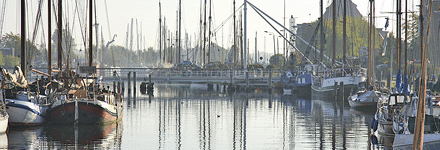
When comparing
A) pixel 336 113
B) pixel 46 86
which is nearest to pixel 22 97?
pixel 46 86

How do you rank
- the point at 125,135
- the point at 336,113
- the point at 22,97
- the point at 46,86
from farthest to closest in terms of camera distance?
1. the point at 336,113
2. the point at 46,86
3. the point at 22,97
4. the point at 125,135

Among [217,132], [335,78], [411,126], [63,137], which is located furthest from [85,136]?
[335,78]

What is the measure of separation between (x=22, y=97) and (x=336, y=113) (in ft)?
78.9

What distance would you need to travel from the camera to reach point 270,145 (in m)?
27.5

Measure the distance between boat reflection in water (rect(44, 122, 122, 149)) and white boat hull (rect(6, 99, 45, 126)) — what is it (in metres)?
0.84

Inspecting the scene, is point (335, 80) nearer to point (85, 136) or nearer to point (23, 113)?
point (85, 136)

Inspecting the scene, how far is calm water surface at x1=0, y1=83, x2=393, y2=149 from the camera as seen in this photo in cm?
2759

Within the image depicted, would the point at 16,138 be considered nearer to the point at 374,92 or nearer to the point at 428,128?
the point at 428,128

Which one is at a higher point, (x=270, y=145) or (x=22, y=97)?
(x=22, y=97)

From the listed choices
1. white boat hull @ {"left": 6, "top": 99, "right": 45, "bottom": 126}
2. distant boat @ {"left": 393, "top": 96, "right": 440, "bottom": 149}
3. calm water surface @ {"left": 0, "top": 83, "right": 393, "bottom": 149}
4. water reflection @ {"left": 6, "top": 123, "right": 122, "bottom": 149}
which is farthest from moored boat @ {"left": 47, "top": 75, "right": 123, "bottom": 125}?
distant boat @ {"left": 393, "top": 96, "right": 440, "bottom": 149}

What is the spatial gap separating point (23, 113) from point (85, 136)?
16.8 feet

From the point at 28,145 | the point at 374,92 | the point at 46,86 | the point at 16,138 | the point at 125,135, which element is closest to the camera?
the point at 28,145

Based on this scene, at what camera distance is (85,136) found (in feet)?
100.0

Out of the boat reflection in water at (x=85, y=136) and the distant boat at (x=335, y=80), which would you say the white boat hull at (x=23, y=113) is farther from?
the distant boat at (x=335, y=80)
